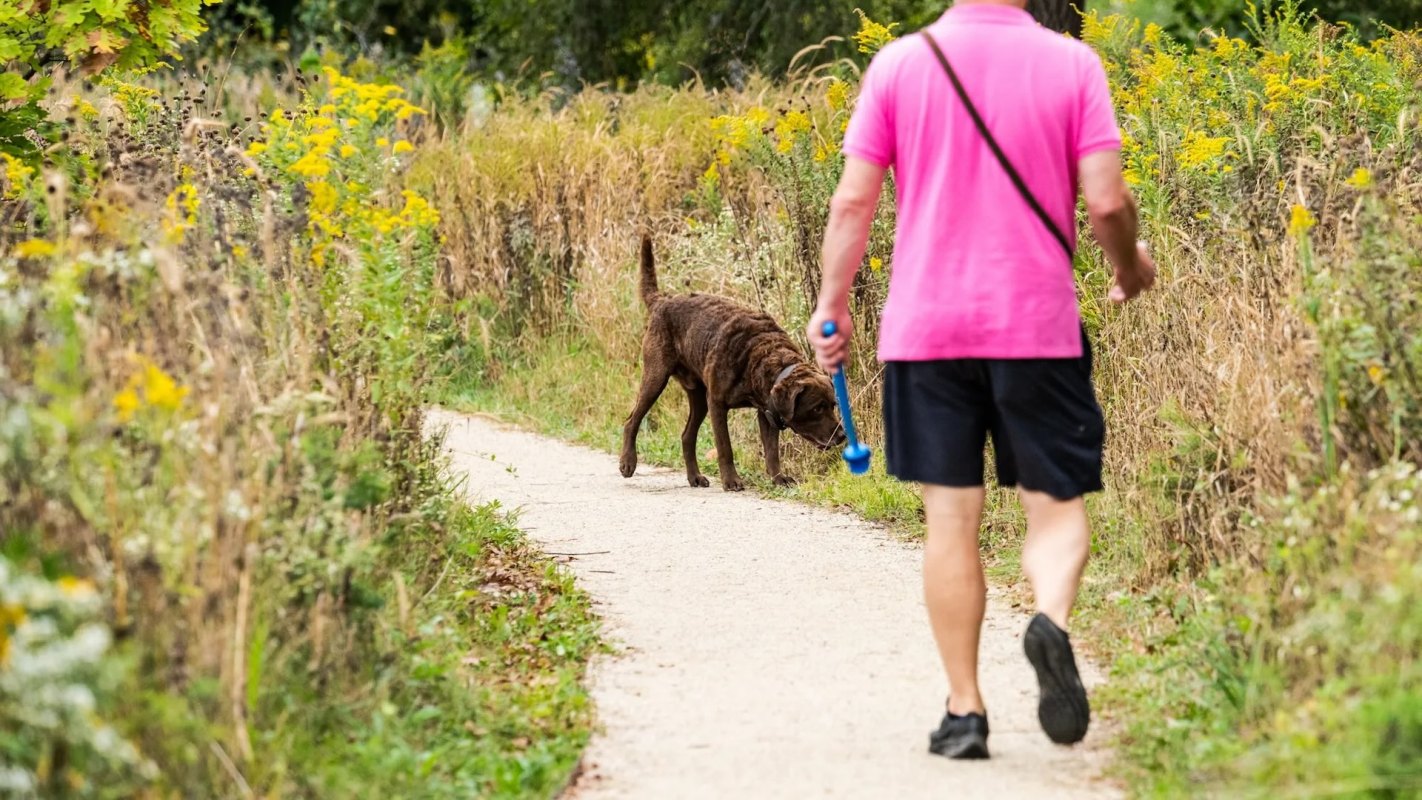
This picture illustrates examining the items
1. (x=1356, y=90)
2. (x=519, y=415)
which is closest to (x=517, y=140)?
(x=519, y=415)

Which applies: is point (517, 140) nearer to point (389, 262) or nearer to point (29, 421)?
point (389, 262)

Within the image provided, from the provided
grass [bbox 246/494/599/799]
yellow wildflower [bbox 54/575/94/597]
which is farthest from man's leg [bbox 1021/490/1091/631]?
yellow wildflower [bbox 54/575/94/597]

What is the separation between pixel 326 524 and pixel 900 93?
5.89 ft

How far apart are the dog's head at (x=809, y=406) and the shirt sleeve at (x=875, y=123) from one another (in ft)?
15.1

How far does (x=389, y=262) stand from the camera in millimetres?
5711

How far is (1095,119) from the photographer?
14.0 feet

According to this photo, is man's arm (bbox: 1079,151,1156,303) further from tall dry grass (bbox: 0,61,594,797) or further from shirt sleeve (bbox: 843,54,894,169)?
tall dry grass (bbox: 0,61,594,797)

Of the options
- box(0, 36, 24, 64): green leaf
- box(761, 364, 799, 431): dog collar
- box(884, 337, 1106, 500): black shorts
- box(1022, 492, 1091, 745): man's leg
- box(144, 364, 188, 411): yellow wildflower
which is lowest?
box(761, 364, 799, 431): dog collar

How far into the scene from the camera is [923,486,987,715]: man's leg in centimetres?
443

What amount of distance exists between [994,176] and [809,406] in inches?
191

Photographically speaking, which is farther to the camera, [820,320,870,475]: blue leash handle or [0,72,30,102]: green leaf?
[0,72,30,102]: green leaf

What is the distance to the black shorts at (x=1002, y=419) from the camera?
4328 millimetres

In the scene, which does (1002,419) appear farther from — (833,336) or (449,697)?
(449,697)

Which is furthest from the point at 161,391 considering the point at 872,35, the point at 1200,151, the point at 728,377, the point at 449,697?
the point at 728,377
